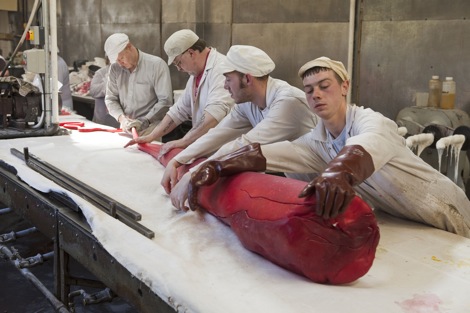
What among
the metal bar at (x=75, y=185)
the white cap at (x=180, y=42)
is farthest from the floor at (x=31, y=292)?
the white cap at (x=180, y=42)

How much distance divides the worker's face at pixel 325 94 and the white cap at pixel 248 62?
538 millimetres

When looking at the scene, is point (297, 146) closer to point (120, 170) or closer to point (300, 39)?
point (120, 170)

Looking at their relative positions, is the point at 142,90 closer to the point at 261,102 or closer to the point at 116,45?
the point at 116,45

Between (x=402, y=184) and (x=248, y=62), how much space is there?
3.07ft

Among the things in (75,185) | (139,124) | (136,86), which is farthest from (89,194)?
(136,86)

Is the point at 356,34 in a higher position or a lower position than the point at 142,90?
higher

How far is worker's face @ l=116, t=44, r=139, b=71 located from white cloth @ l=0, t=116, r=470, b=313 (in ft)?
6.28

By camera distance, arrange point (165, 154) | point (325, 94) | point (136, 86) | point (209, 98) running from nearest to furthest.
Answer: point (325, 94)
point (165, 154)
point (209, 98)
point (136, 86)

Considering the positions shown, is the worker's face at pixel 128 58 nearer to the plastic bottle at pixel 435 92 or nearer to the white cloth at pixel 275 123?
the white cloth at pixel 275 123

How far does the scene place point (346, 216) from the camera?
1.57 meters

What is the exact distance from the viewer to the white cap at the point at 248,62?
262cm

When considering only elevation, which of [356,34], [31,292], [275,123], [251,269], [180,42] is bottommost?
[31,292]

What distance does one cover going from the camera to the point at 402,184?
2092 mm

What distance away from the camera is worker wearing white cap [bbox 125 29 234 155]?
3514 millimetres
